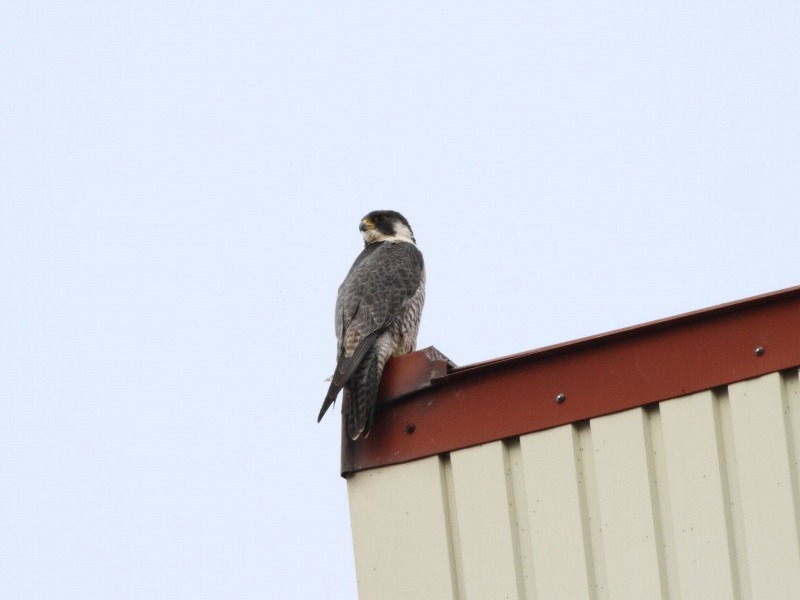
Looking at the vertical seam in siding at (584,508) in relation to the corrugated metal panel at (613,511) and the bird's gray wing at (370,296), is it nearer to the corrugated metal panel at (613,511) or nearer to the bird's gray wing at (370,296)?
the corrugated metal panel at (613,511)

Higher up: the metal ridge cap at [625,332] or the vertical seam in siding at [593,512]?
the metal ridge cap at [625,332]

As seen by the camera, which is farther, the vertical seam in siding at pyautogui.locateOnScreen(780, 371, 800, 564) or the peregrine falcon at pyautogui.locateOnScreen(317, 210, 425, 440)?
the peregrine falcon at pyautogui.locateOnScreen(317, 210, 425, 440)

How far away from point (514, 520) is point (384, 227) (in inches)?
136

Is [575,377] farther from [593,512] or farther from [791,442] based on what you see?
[791,442]

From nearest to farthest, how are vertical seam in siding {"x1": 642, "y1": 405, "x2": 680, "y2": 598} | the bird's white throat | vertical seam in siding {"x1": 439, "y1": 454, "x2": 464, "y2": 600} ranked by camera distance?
Answer: vertical seam in siding {"x1": 642, "y1": 405, "x2": 680, "y2": 598} < vertical seam in siding {"x1": 439, "y1": 454, "x2": 464, "y2": 600} < the bird's white throat

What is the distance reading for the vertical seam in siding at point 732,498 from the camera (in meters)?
3.65

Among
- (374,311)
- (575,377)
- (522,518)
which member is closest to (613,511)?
(522,518)

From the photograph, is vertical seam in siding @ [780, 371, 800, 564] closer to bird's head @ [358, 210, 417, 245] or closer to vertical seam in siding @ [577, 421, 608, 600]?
vertical seam in siding @ [577, 421, 608, 600]

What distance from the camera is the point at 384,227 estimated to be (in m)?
7.28

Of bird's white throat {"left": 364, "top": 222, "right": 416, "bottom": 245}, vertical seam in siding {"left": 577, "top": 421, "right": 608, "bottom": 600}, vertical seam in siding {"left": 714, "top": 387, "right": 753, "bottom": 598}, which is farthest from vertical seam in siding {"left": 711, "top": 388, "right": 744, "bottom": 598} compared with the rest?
bird's white throat {"left": 364, "top": 222, "right": 416, "bottom": 245}

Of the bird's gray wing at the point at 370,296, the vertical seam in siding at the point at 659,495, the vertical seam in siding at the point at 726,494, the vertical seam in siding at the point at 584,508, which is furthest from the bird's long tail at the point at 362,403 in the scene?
the vertical seam in siding at the point at 726,494

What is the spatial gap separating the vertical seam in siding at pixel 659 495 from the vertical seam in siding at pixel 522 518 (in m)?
0.36

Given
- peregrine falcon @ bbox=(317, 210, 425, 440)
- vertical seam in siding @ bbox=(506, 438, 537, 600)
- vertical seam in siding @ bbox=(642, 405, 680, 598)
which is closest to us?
vertical seam in siding @ bbox=(642, 405, 680, 598)

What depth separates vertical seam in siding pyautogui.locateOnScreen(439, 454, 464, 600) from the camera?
4043 millimetres
